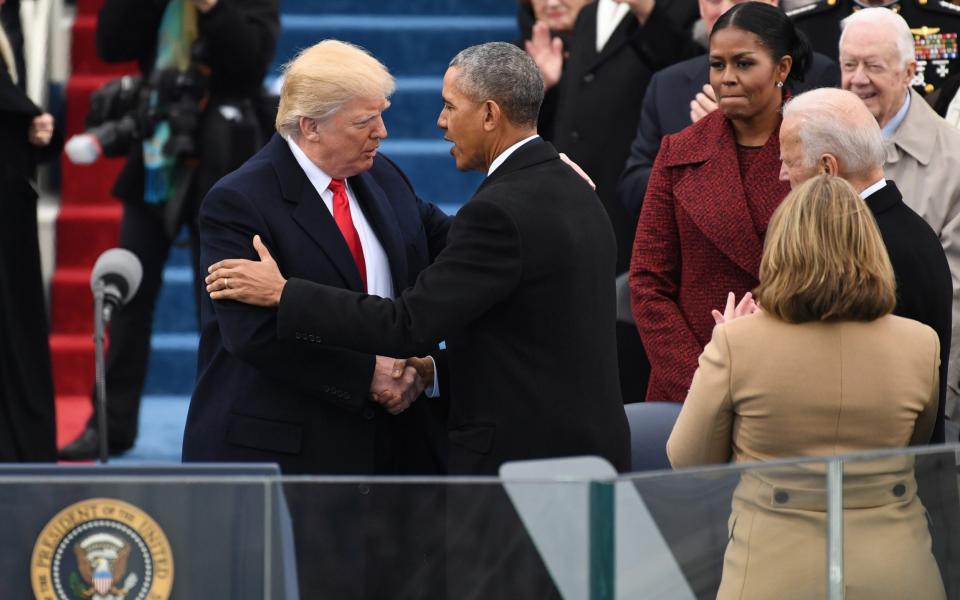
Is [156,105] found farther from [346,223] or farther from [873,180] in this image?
[873,180]

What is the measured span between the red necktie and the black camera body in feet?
8.43

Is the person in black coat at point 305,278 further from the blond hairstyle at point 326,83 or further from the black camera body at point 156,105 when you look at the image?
the black camera body at point 156,105

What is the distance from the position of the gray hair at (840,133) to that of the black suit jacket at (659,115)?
1.37m

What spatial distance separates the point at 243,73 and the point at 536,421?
3.27 m

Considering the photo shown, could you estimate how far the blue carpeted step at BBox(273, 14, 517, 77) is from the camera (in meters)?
8.66

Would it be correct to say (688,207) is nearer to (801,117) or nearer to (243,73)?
(801,117)

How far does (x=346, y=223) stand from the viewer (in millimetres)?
3930

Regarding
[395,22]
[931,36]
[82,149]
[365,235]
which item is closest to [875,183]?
[365,235]

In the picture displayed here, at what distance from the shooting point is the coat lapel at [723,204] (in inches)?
165

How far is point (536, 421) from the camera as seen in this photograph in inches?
140

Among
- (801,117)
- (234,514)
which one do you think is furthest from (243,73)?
(234,514)

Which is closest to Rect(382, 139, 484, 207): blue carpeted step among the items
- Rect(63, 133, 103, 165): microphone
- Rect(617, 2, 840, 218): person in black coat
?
Rect(63, 133, 103, 165): microphone

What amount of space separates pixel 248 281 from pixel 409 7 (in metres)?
5.57

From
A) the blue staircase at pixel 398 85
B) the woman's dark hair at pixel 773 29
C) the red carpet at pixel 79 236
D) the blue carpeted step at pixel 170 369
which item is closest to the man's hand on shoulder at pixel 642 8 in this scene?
the woman's dark hair at pixel 773 29
